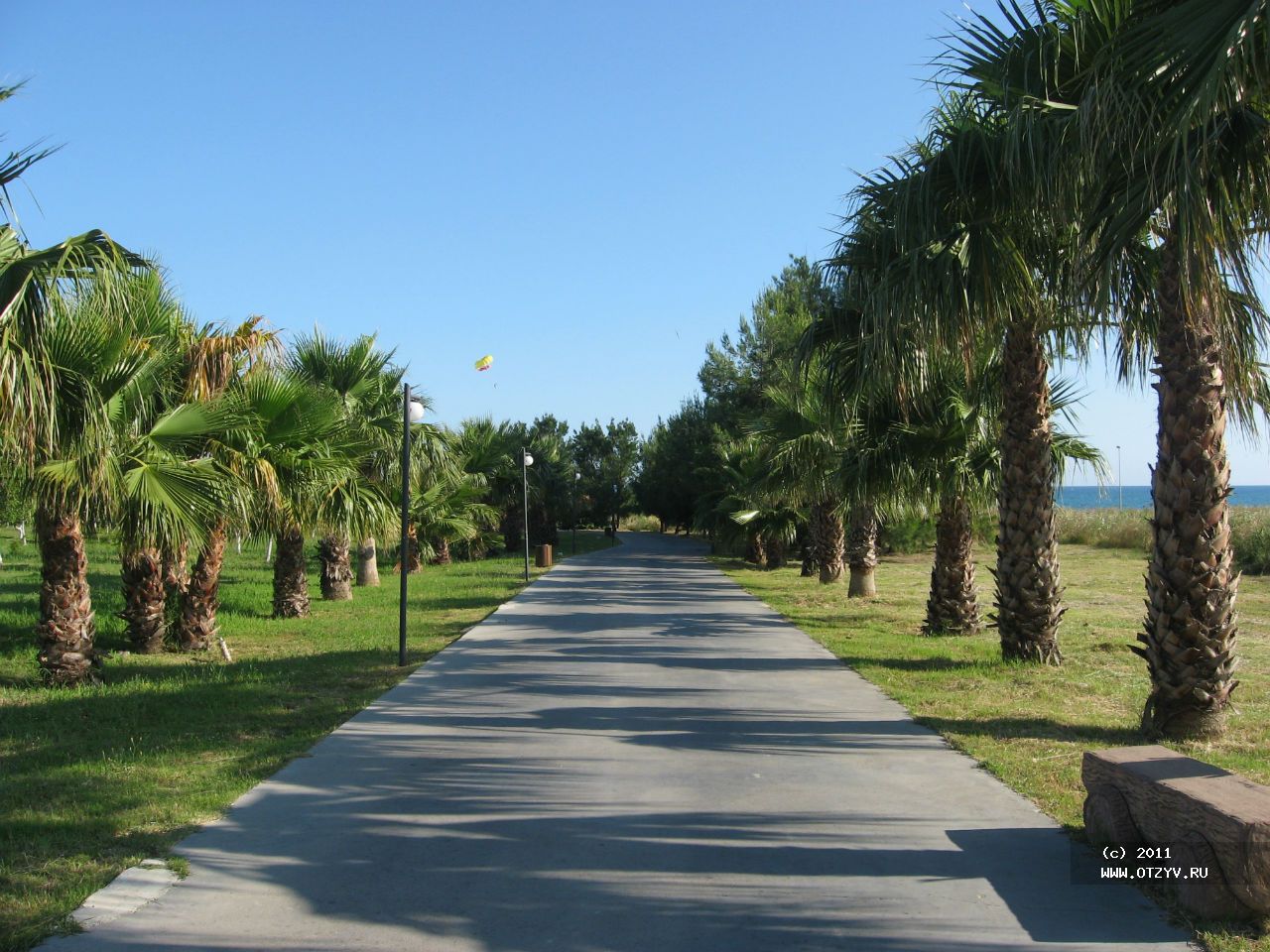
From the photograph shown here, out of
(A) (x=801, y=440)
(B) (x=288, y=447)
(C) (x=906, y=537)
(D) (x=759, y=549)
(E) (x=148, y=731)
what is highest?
(A) (x=801, y=440)

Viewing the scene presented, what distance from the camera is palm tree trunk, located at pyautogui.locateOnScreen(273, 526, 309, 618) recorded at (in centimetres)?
1802

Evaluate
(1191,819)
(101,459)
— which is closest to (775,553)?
(101,459)

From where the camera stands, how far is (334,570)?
71.0 ft

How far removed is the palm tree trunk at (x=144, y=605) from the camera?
13.3 meters

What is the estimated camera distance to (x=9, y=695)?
1000cm

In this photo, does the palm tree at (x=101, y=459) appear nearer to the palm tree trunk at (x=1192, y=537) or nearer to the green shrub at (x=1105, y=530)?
the palm tree trunk at (x=1192, y=537)

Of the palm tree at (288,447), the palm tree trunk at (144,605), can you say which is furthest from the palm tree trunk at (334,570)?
the palm tree trunk at (144,605)

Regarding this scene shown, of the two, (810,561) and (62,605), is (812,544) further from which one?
(62,605)

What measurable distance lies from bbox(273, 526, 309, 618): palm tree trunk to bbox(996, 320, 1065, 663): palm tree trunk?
470 inches

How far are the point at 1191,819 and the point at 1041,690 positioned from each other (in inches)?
220

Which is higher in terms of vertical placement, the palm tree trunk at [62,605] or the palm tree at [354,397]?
the palm tree at [354,397]

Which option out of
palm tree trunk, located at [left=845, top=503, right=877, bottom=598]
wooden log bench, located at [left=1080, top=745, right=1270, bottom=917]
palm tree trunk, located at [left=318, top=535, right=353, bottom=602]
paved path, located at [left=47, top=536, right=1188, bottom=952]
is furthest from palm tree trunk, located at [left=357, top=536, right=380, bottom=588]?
wooden log bench, located at [left=1080, top=745, right=1270, bottom=917]

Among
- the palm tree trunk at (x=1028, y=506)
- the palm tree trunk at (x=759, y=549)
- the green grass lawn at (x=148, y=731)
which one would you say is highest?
the palm tree trunk at (x=1028, y=506)

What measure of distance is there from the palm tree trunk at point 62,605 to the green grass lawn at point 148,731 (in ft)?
1.02
